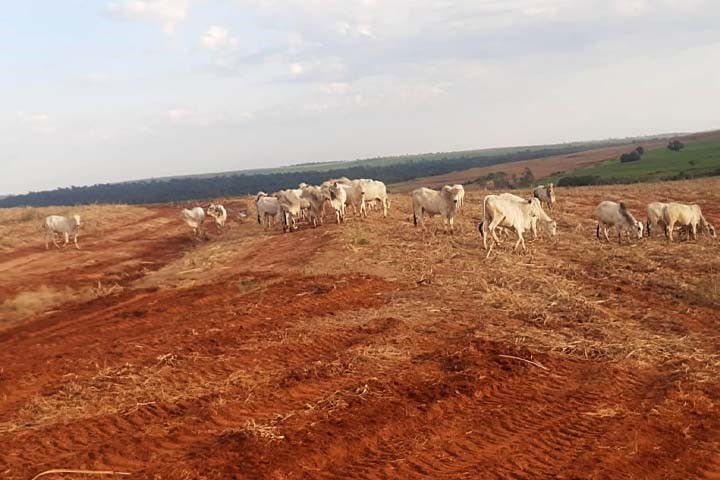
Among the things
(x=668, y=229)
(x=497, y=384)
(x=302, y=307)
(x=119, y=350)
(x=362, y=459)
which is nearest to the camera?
(x=362, y=459)

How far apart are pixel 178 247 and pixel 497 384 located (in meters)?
20.5

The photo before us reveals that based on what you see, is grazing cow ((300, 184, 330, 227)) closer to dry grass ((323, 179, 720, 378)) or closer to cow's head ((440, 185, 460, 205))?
dry grass ((323, 179, 720, 378))

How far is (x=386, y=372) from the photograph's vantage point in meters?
7.89

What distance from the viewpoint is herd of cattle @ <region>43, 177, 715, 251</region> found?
16.7 m

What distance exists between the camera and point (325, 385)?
753cm

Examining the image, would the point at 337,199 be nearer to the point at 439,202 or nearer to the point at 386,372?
the point at 439,202

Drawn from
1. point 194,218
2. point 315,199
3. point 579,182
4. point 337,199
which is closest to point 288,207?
point 315,199

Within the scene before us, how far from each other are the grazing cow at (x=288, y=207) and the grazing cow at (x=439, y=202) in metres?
5.35

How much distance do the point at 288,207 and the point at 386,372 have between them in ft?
54.7

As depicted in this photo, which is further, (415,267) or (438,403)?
(415,267)

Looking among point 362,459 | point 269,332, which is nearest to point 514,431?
point 362,459

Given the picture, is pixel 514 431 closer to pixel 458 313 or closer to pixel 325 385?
pixel 325 385

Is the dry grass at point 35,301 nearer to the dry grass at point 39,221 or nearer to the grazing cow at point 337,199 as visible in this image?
the grazing cow at point 337,199

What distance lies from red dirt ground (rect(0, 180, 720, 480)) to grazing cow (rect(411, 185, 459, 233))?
13.2 feet
